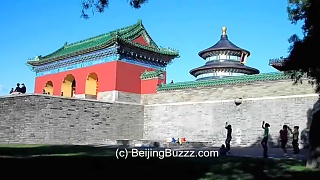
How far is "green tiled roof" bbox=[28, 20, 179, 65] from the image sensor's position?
2003cm

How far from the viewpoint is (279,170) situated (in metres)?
7.05

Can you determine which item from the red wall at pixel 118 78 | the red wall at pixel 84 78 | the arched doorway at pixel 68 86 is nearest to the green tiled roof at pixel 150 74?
the red wall at pixel 118 78

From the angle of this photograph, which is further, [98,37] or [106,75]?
[98,37]

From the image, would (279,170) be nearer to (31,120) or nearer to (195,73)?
(31,120)

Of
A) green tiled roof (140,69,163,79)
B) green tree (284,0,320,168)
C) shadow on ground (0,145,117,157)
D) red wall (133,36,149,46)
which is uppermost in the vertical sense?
red wall (133,36,149,46)

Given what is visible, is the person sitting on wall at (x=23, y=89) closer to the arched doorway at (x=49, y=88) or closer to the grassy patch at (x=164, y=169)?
the arched doorway at (x=49, y=88)

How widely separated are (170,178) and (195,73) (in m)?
18.6

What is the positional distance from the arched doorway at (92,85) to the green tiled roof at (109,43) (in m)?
1.62

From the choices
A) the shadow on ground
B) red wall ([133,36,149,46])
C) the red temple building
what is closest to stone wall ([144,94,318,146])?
the red temple building

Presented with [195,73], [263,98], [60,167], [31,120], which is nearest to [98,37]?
[195,73]

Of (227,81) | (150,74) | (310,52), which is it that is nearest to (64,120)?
(150,74)

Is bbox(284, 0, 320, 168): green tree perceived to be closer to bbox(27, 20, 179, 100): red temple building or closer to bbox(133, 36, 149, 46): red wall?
bbox(27, 20, 179, 100): red temple building

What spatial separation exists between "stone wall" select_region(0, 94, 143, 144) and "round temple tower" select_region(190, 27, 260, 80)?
5.66 m

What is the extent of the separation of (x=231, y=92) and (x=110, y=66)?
7.07 meters
